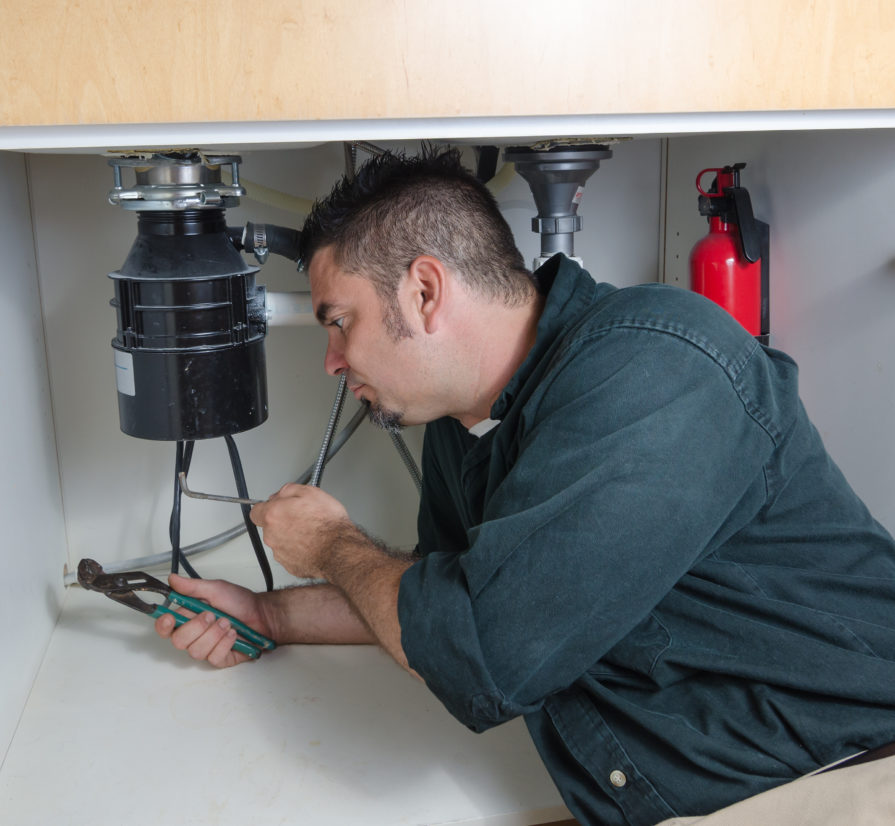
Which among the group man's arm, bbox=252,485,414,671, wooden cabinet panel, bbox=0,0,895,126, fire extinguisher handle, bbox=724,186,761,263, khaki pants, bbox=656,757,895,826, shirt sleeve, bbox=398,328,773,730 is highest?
wooden cabinet panel, bbox=0,0,895,126

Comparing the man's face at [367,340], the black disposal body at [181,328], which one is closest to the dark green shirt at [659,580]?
the man's face at [367,340]

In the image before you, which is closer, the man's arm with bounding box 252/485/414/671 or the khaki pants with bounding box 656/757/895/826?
the khaki pants with bounding box 656/757/895/826

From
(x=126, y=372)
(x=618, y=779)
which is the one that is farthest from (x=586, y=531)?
(x=126, y=372)

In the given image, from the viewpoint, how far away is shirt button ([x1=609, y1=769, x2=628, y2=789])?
80 centimetres

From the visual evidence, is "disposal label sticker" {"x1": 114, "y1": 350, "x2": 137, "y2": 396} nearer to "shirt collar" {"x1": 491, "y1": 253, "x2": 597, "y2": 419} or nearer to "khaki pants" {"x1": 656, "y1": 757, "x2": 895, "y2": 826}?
"shirt collar" {"x1": 491, "y1": 253, "x2": 597, "y2": 419}

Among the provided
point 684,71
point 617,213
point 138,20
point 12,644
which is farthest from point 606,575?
point 617,213

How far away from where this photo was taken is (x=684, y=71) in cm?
73

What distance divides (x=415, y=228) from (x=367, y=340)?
0.38 feet

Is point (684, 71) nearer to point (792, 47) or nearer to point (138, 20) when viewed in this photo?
point (792, 47)

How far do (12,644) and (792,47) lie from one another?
0.90 meters

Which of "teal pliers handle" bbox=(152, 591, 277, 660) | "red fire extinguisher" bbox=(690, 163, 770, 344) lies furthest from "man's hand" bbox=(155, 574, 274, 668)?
"red fire extinguisher" bbox=(690, 163, 770, 344)

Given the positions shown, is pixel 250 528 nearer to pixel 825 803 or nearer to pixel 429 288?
pixel 429 288

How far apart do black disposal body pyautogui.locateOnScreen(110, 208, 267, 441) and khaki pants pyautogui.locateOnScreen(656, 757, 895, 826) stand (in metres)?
0.55

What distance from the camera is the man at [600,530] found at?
0.70m
